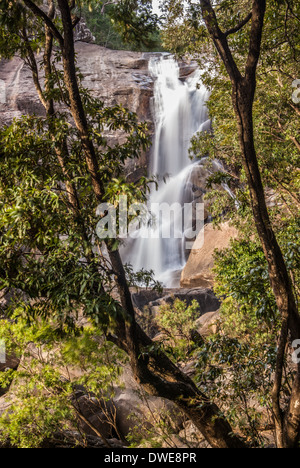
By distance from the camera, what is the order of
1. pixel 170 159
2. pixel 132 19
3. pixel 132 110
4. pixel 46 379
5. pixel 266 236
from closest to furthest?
1. pixel 266 236
2. pixel 132 19
3. pixel 46 379
4. pixel 132 110
5. pixel 170 159

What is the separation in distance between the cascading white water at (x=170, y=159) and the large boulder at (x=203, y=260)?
6.73 ft

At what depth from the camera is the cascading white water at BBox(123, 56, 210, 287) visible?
18.4 meters

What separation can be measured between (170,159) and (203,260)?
8254 millimetres

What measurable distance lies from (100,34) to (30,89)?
492 inches

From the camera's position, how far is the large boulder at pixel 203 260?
14.1 metres

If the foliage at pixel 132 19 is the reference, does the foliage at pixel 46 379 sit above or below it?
below

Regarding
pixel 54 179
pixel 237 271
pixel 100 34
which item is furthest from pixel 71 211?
pixel 100 34

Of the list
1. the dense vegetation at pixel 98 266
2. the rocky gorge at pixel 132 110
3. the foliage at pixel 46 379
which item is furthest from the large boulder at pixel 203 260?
the foliage at pixel 46 379

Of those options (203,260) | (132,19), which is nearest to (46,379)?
(132,19)

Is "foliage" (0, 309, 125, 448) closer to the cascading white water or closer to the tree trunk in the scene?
the tree trunk

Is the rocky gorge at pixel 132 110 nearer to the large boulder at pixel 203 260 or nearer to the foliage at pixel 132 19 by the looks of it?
the large boulder at pixel 203 260

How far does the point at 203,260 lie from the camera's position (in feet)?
47.7

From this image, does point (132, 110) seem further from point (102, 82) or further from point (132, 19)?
point (132, 19)

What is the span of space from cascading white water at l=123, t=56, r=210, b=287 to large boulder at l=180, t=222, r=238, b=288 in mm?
2050
